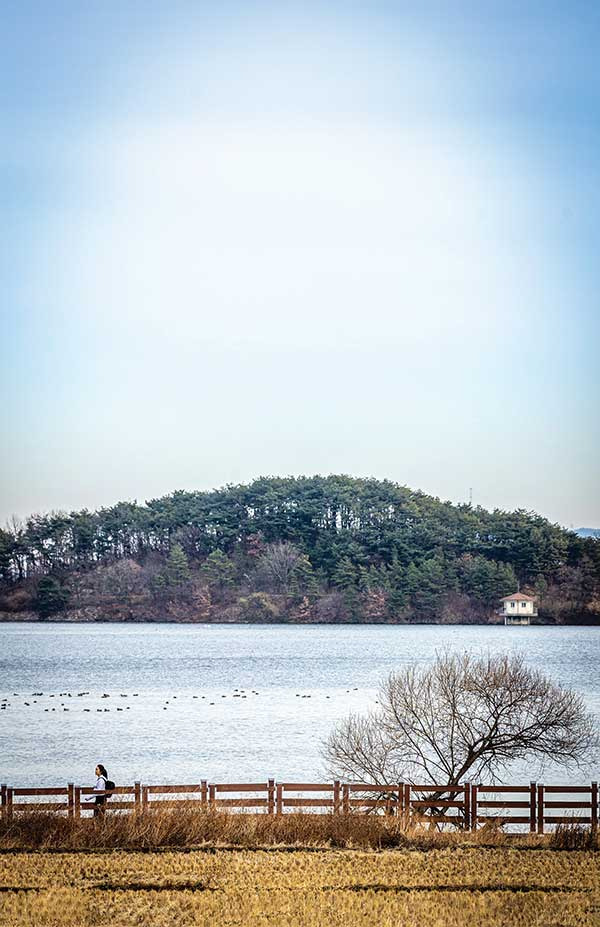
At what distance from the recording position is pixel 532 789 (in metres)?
26.2

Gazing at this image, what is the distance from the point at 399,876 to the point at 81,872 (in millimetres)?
5551

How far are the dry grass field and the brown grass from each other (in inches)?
24.1

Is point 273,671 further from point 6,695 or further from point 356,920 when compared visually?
point 356,920

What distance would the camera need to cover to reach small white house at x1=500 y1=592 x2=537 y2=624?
15912 cm

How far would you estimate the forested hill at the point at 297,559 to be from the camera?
159875 millimetres

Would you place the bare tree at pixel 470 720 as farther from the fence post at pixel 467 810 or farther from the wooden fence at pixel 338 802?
the fence post at pixel 467 810

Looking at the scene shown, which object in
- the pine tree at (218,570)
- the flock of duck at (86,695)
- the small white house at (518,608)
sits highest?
the pine tree at (218,570)

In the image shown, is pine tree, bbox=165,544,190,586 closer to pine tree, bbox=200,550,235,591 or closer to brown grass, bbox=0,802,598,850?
pine tree, bbox=200,550,235,591

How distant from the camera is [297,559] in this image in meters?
162

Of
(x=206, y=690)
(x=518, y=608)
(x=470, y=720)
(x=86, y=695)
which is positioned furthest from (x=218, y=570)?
(x=470, y=720)

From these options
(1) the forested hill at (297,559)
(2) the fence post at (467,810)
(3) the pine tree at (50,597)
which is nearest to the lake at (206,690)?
(1) the forested hill at (297,559)

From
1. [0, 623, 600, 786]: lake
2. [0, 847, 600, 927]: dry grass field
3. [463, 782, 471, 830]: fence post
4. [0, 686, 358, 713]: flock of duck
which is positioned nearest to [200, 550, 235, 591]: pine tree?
[0, 623, 600, 786]: lake

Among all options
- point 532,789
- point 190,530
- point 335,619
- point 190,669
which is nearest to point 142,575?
point 190,530

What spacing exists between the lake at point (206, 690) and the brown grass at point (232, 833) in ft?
58.0
